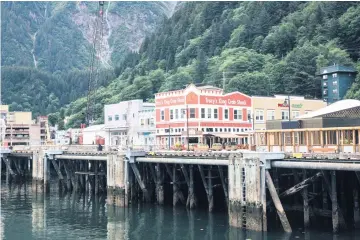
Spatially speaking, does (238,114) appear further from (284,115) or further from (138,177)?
(138,177)

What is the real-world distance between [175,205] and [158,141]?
962 inches

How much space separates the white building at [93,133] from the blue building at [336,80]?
4710 cm

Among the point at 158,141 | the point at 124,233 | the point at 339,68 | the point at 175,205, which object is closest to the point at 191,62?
the point at 339,68

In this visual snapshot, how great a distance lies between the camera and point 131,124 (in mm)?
95312

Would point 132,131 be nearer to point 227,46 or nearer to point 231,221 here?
point 231,221

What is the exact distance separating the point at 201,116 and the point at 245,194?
33.4 m

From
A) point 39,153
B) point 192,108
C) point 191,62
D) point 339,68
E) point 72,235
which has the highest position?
point 191,62

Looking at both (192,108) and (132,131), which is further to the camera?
(132,131)

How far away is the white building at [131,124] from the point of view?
9150cm

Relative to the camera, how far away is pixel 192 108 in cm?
7562

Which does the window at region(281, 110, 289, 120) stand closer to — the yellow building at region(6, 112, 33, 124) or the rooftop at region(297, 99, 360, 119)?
the rooftop at region(297, 99, 360, 119)

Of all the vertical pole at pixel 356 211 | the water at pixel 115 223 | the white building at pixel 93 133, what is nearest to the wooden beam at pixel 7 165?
the white building at pixel 93 133

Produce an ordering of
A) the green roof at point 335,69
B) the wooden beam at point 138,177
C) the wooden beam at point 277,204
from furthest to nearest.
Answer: the green roof at point 335,69
the wooden beam at point 138,177
the wooden beam at point 277,204

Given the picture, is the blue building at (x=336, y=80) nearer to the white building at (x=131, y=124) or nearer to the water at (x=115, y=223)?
the white building at (x=131, y=124)
